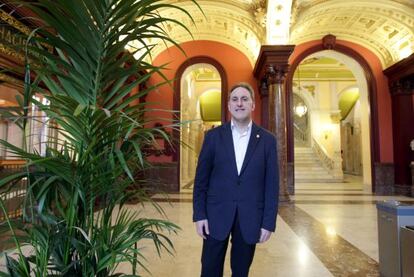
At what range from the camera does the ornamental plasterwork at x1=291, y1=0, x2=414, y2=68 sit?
748 cm

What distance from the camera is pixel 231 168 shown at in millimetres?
1602

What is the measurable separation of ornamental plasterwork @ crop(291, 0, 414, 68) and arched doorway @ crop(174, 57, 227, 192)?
275cm

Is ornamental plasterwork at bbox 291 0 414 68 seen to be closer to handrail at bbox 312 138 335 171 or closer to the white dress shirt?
handrail at bbox 312 138 335 171

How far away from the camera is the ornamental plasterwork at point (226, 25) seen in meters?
7.59

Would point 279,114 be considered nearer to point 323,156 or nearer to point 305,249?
point 305,249

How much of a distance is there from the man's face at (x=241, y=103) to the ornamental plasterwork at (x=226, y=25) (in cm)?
601

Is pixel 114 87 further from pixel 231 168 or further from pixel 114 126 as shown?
pixel 231 168

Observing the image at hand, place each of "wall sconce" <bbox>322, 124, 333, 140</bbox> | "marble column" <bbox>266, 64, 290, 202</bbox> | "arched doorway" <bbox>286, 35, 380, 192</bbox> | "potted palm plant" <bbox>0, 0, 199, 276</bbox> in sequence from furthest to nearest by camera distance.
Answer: "wall sconce" <bbox>322, 124, 333, 140</bbox> < "arched doorway" <bbox>286, 35, 380, 192</bbox> < "marble column" <bbox>266, 64, 290, 202</bbox> < "potted palm plant" <bbox>0, 0, 199, 276</bbox>

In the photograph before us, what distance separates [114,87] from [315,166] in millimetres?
14270

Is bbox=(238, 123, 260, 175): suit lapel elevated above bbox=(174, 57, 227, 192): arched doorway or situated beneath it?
situated beneath

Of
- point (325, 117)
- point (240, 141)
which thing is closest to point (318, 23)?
point (240, 141)

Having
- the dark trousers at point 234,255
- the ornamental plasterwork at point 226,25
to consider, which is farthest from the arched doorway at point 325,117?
the dark trousers at point 234,255

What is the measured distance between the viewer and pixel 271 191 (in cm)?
159

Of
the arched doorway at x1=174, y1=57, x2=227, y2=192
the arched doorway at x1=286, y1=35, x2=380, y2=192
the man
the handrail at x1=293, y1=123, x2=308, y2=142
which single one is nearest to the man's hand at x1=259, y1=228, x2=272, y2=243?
the man
